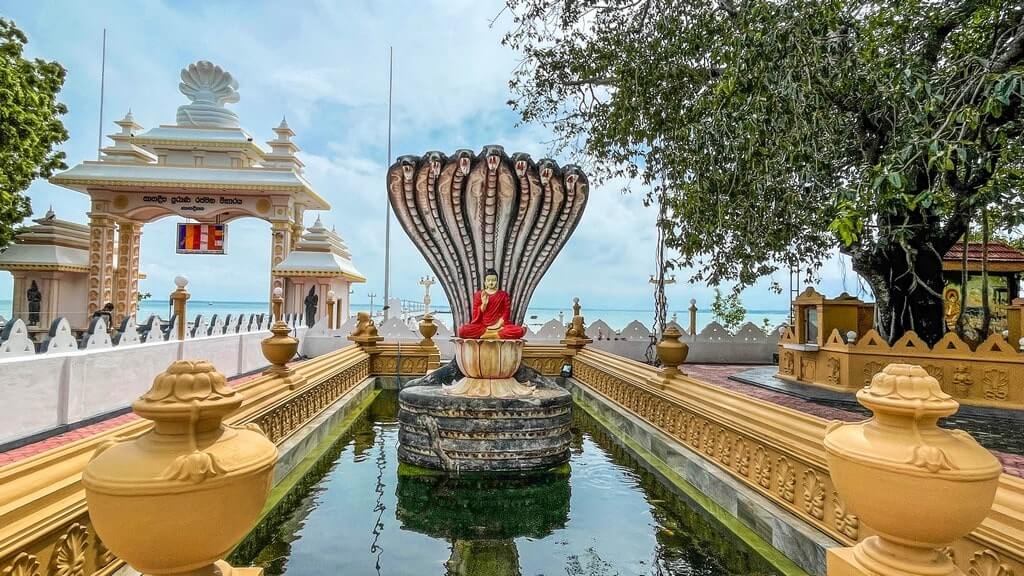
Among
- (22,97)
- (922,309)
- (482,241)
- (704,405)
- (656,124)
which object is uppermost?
(22,97)

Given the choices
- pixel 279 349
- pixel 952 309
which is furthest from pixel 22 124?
pixel 952 309

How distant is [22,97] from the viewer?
14.0 metres

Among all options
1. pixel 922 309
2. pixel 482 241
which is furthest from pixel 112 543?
pixel 922 309

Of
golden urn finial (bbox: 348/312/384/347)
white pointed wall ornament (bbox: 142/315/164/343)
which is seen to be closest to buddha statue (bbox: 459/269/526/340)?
golden urn finial (bbox: 348/312/384/347)

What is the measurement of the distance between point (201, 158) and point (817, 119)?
826 inches

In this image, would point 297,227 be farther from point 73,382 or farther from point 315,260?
point 73,382

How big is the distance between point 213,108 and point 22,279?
29.8 feet

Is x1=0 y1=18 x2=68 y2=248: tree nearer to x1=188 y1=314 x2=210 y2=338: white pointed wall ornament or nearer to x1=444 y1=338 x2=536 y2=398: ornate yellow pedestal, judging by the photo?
x1=188 y1=314 x2=210 y2=338: white pointed wall ornament

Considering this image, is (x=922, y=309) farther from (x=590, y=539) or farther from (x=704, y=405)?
(x=590, y=539)

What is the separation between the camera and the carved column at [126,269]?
19.4m

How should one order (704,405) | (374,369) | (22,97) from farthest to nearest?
(22,97)
(374,369)
(704,405)

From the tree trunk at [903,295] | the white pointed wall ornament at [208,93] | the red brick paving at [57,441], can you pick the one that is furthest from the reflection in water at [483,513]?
the white pointed wall ornament at [208,93]

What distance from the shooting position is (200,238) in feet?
63.8

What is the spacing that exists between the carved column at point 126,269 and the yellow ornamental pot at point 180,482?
71.8ft
